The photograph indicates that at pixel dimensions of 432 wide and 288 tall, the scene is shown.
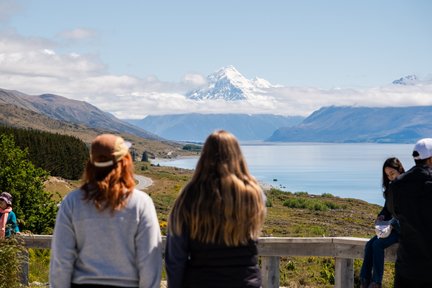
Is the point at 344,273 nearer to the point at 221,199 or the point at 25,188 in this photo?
the point at 221,199

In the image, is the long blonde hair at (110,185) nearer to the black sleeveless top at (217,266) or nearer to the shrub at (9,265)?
the black sleeveless top at (217,266)

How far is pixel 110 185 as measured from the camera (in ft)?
13.4

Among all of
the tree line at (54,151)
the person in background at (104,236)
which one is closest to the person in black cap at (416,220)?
the person in background at (104,236)

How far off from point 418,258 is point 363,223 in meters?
43.7

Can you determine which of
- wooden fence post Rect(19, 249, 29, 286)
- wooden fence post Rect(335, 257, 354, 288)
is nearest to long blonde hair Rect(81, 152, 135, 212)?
wooden fence post Rect(335, 257, 354, 288)

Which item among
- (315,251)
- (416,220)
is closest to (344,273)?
(315,251)

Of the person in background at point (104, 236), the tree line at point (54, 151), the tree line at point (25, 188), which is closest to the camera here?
the person in background at point (104, 236)

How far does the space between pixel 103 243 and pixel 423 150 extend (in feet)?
8.77

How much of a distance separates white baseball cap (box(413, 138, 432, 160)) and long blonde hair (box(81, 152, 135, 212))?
241 centimetres

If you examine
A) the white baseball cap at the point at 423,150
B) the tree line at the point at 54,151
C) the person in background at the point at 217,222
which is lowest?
the tree line at the point at 54,151

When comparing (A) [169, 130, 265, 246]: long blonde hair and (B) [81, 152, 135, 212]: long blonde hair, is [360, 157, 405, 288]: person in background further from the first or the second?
(B) [81, 152, 135, 212]: long blonde hair

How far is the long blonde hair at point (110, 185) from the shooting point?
4.08 meters

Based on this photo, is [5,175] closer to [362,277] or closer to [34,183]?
[34,183]

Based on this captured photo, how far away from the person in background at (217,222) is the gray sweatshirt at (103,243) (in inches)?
6.8
